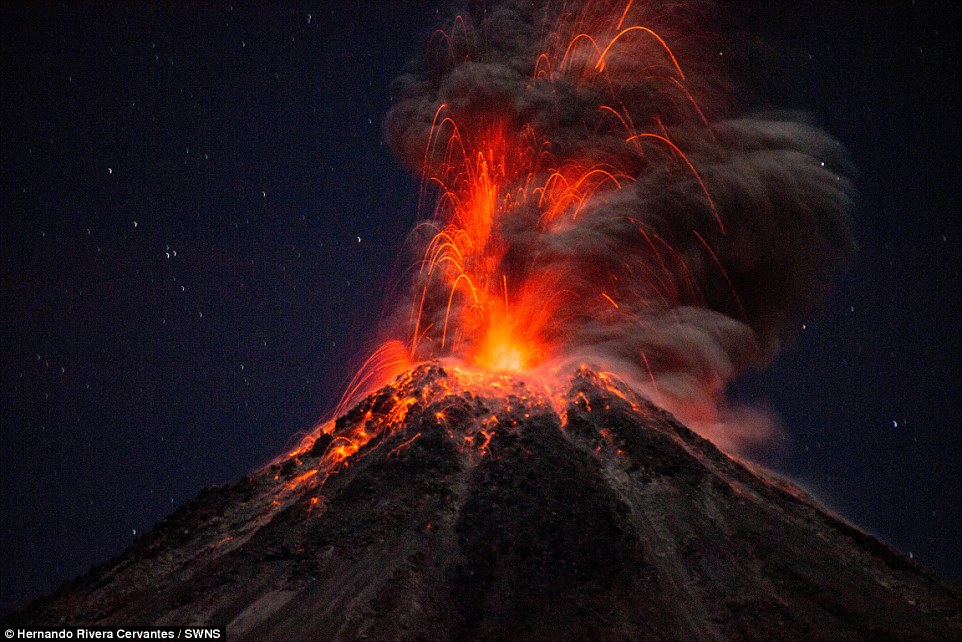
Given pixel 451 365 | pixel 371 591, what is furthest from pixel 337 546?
pixel 451 365

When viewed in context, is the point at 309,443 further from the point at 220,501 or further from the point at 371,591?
the point at 371,591

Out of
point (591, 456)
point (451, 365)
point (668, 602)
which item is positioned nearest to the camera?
point (668, 602)

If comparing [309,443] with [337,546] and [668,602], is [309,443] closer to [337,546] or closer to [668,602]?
[337,546]

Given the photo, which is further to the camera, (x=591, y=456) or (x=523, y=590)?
(x=591, y=456)

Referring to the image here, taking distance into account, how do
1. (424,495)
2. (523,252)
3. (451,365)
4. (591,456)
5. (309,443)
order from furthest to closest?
(523,252) < (451,365) < (309,443) < (591,456) < (424,495)

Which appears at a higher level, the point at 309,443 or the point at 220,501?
the point at 309,443

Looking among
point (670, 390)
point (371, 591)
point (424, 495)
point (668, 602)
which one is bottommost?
point (668, 602)
